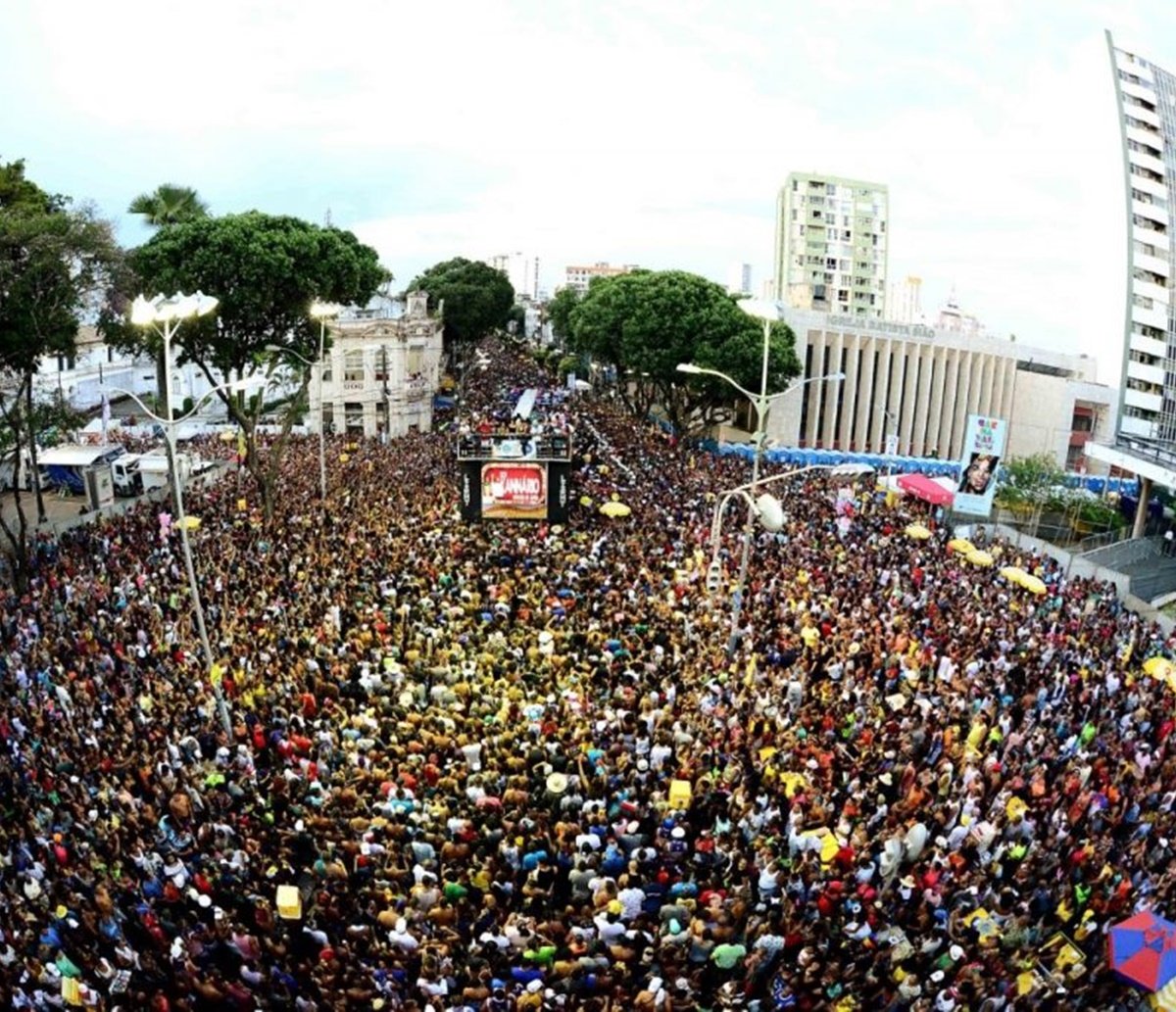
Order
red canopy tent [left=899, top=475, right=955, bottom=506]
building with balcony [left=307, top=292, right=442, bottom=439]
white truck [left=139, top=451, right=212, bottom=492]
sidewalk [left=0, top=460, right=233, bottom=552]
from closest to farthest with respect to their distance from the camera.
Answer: sidewalk [left=0, top=460, right=233, bottom=552]
red canopy tent [left=899, top=475, right=955, bottom=506]
white truck [left=139, top=451, right=212, bottom=492]
building with balcony [left=307, top=292, right=442, bottom=439]

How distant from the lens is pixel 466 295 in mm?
63938

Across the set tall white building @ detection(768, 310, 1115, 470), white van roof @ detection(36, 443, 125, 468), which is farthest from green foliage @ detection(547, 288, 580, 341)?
white van roof @ detection(36, 443, 125, 468)

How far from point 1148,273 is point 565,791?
40.7 meters

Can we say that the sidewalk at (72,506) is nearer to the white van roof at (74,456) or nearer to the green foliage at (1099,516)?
the white van roof at (74,456)

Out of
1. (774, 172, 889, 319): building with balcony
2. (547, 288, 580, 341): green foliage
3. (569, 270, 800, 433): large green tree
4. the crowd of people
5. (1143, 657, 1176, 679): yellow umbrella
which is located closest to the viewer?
the crowd of people

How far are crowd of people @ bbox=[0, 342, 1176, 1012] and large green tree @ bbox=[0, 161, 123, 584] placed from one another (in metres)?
5.60

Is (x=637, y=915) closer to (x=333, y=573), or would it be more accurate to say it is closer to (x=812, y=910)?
(x=812, y=910)

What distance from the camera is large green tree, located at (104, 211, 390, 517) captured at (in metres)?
25.2

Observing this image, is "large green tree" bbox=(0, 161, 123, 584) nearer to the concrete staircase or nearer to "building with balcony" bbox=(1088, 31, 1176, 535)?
the concrete staircase

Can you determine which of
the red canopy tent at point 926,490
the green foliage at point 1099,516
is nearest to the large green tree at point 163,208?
the red canopy tent at point 926,490

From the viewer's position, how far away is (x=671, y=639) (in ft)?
54.0

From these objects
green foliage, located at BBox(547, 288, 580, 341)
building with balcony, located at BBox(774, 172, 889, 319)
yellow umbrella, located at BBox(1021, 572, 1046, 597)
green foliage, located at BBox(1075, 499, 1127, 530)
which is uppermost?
building with balcony, located at BBox(774, 172, 889, 319)

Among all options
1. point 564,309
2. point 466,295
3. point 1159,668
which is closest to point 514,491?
point 1159,668

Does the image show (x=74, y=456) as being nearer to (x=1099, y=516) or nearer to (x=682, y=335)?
(x=682, y=335)
